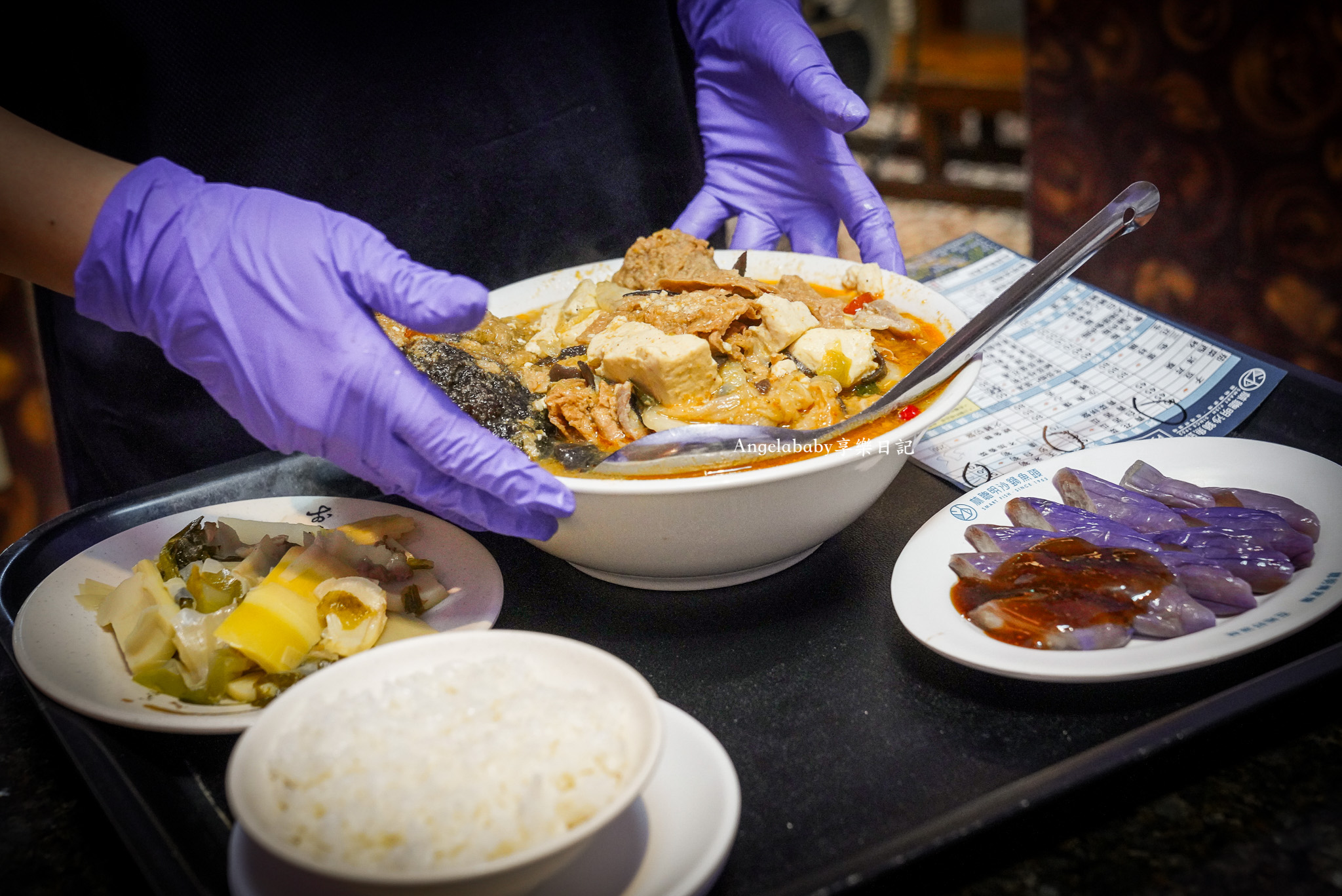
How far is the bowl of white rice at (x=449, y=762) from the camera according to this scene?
979mm

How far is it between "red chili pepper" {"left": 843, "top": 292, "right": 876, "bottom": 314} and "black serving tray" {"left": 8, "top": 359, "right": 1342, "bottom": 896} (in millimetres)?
464

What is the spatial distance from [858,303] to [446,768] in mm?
1345

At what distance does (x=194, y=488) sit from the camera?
2041mm

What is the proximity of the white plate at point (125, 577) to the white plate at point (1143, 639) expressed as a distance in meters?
0.70

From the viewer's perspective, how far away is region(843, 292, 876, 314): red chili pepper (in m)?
2.02

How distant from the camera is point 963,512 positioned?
1.68 m

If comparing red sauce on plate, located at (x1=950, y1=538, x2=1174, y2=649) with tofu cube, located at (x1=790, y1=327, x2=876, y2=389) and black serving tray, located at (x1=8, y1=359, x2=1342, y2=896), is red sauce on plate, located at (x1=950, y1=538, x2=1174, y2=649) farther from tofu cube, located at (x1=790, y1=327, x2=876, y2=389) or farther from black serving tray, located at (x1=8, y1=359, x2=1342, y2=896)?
tofu cube, located at (x1=790, y1=327, x2=876, y2=389)

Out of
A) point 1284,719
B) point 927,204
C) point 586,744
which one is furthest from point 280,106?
point 927,204

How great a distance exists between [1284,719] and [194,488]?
2.00 metres

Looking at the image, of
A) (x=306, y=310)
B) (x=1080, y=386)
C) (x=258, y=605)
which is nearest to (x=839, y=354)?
(x=1080, y=386)

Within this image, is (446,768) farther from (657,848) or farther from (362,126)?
(362,126)

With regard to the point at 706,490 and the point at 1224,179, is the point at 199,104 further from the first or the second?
the point at 1224,179

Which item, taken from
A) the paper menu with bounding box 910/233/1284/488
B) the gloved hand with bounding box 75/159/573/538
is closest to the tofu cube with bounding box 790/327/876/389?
the paper menu with bounding box 910/233/1284/488

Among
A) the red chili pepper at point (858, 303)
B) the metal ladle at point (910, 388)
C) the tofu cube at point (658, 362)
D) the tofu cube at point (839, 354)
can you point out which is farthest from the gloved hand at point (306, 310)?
the red chili pepper at point (858, 303)
